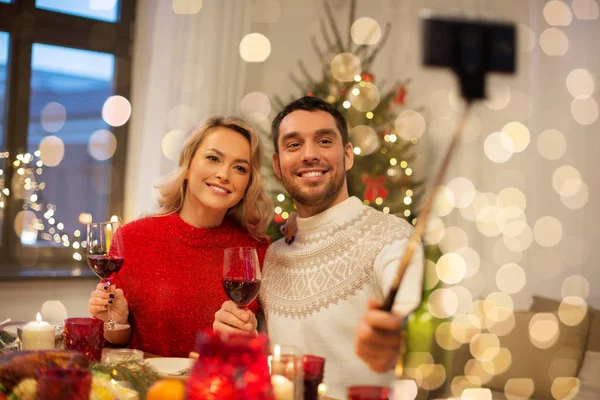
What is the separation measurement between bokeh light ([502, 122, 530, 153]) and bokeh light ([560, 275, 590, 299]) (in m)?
0.90

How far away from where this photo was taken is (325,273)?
1.84 m

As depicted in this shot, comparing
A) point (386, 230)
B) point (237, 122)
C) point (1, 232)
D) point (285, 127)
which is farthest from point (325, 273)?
point (1, 232)

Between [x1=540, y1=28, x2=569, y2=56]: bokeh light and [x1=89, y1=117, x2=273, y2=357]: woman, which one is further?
[x1=540, y1=28, x2=569, y2=56]: bokeh light

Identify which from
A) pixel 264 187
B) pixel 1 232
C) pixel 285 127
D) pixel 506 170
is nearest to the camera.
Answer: pixel 285 127

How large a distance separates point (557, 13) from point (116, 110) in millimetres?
2811

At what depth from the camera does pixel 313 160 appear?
1941 millimetres

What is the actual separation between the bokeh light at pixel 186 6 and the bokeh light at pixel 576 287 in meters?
2.80

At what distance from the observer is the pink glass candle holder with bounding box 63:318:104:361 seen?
55.1 inches

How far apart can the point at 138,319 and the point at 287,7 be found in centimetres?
321

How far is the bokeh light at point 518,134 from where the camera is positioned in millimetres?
4020

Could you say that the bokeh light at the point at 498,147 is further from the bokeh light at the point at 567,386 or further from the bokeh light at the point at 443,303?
the bokeh light at the point at 567,386

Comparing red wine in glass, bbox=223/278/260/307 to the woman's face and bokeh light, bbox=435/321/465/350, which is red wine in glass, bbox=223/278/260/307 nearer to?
the woman's face

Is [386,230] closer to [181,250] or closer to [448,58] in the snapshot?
[181,250]

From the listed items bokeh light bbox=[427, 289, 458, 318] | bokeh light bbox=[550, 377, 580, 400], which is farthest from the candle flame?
bokeh light bbox=[427, 289, 458, 318]
